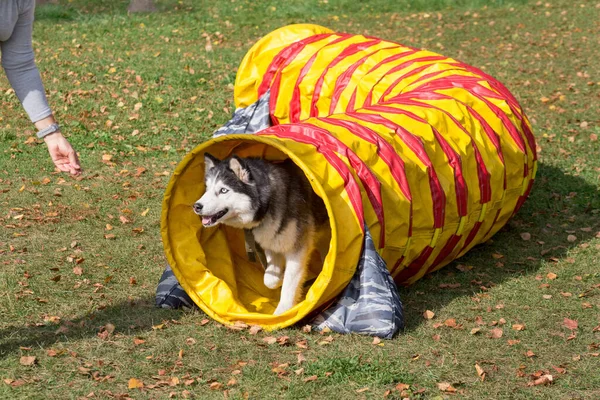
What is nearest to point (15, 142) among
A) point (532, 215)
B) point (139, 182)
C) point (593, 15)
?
point (139, 182)

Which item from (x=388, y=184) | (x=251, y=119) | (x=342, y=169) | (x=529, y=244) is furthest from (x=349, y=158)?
(x=251, y=119)

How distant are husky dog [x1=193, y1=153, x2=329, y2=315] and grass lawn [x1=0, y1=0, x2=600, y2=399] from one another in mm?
700

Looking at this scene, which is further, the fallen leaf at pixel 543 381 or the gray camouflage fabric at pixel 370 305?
the gray camouflage fabric at pixel 370 305

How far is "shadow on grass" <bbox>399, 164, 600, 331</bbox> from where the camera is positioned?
713 cm

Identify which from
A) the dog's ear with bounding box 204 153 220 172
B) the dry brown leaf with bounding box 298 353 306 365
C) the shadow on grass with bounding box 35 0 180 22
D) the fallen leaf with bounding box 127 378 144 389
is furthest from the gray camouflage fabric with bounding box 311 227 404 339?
the shadow on grass with bounding box 35 0 180 22

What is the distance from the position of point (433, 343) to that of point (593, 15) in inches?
573

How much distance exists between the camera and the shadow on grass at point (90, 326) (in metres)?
5.99

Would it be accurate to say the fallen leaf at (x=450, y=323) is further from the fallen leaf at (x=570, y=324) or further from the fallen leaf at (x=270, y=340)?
the fallen leaf at (x=270, y=340)

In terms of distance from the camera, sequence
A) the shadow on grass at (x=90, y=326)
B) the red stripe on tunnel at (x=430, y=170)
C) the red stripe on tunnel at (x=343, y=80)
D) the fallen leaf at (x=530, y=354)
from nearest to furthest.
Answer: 1. the fallen leaf at (x=530, y=354)
2. the shadow on grass at (x=90, y=326)
3. the red stripe on tunnel at (x=430, y=170)
4. the red stripe on tunnel at (x=343, y=80)

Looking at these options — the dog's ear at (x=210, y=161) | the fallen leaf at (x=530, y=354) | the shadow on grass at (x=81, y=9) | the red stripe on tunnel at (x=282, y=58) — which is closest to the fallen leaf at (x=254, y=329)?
the dog's ear at (x=210, y=161)

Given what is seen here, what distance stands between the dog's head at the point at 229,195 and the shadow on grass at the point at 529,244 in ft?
5.24

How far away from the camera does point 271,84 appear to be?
1076cm

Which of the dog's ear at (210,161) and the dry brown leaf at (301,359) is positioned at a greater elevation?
the dog's ear at (210,161)

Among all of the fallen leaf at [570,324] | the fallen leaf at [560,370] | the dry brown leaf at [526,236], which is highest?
the fallen leaf at [560,370]
